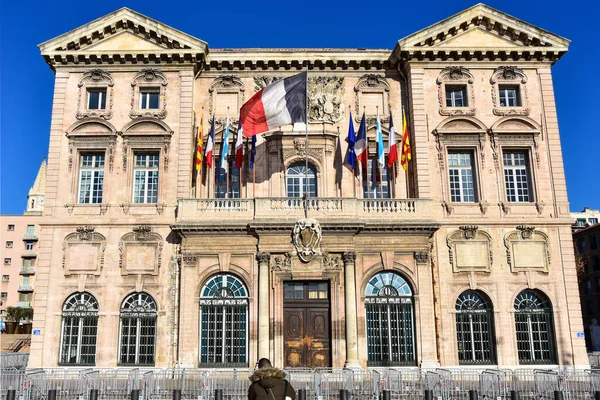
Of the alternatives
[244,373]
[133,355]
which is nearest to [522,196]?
[244,373]

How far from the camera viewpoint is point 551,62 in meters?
25.9

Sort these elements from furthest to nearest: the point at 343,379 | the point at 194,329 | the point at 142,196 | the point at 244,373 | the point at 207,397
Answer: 1. the point at 142,196
2. the point at 194,329
3. the point at 244,373
4. the point at 343,379
5. the point at 207,397

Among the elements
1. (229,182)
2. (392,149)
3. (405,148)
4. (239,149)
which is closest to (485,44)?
(405,148)

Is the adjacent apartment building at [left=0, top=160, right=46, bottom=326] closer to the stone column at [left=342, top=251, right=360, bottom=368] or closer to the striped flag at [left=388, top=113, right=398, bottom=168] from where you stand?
the stone column at [left=342, top=251, right=360, bottom=368]

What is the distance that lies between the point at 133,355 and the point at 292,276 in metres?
7.02

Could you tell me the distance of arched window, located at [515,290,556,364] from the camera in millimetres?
23094

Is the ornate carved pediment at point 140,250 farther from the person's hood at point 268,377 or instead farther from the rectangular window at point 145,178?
the person's hood at point 268,377

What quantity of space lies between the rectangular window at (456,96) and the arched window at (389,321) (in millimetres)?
8259

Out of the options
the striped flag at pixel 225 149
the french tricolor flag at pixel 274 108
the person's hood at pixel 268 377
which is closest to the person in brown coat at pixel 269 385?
the person's hood at pixel 268 377

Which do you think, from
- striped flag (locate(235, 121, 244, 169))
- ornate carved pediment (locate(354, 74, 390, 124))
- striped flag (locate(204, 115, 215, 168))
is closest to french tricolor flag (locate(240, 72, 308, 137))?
striped flag (locate(235, 121, 244, 169))

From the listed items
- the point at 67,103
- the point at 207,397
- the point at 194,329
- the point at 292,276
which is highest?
the point at 67,103

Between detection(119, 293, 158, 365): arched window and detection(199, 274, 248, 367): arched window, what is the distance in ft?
6.70

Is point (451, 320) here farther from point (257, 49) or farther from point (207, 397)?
point (257, 49)

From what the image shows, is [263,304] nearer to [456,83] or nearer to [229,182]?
[229,182]
